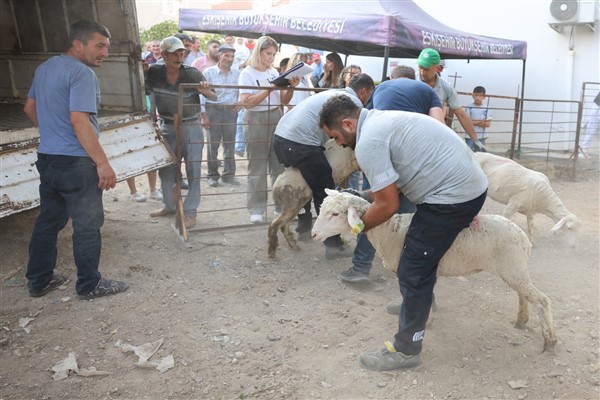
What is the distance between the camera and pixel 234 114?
706 cm

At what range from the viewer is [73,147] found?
381cm

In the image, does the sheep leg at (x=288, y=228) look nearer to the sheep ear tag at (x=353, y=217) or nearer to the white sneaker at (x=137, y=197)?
the sheep ear tag at (x=353, y=217)

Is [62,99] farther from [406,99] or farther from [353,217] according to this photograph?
[406,99]

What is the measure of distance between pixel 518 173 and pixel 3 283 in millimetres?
5399

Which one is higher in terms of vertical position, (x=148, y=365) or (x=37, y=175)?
(x=37, y=175)

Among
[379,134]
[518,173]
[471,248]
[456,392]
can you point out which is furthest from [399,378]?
[518,173]

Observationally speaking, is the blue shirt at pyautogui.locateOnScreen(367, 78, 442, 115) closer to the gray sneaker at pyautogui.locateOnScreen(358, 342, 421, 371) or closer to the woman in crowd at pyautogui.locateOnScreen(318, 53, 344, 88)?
the gray sneaker at pyautogui.locateOnScreen(358, 342, 421, 371)

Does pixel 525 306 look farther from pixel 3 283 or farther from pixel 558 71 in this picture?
pixel 558 71

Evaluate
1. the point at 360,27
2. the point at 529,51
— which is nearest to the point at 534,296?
the point at 360,27

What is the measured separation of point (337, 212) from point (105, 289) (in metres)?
2.21

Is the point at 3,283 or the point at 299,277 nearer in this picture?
the point at 3,283

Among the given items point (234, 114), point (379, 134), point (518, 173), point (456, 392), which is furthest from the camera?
point (234, 114)

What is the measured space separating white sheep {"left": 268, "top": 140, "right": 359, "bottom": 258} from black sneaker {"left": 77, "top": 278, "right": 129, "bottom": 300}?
1.50 meters

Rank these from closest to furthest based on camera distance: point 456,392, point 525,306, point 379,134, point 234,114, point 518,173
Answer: point 379,134, point 456,392, point 525,306, point 518,173, point 234,114
